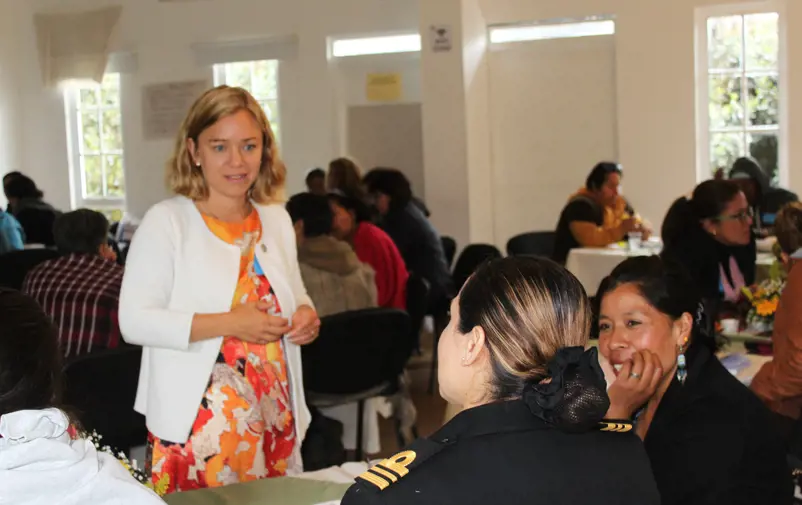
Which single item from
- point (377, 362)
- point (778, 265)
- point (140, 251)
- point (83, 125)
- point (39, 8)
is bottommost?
point (377, 362)

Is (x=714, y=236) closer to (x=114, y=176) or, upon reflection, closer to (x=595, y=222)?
(x=595, y=222)

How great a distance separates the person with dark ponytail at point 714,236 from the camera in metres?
4.44

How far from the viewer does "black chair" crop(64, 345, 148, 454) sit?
3.29m

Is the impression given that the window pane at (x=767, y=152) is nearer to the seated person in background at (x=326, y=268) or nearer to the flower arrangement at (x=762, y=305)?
the flower arrangement at (x=762, y=305)

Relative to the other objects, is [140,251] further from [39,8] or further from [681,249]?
[39,8]

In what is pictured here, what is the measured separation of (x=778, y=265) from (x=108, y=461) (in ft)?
11.6

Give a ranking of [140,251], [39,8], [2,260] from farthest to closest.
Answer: [39,8], [2,260], [140,251]

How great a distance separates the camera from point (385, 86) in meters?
8.76

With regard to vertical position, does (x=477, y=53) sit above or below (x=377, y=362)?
above

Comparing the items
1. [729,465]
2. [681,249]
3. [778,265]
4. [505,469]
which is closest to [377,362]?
[681,249]

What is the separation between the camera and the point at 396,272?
19.9 ft

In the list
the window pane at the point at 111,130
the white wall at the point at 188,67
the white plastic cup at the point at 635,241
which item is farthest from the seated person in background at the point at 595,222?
the window pane at the point at 111,130

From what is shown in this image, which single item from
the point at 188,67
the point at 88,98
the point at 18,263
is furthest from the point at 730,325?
the point at 88,98

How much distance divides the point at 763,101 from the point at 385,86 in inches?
119
